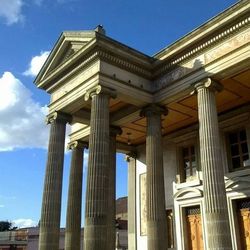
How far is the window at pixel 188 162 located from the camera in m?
18.5

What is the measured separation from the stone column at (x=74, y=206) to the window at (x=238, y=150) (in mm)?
7543

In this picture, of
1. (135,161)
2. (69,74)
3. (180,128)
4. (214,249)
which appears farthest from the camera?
(135,161)

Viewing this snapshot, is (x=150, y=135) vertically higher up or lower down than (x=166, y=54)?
lower down

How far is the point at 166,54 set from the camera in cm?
1509

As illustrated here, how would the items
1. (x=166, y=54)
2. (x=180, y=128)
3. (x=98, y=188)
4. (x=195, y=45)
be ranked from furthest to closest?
(x=180, y=128), (x=166, y=54), (x=195, y=45), (x=98, y=188)

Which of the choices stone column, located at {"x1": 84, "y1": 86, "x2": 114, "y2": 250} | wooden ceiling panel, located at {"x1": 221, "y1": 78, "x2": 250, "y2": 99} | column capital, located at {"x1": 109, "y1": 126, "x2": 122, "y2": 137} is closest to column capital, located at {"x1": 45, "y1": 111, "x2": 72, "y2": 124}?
column capital, located at {"x1": 109, "y1": 126, "x2": 122, "y2": 137}

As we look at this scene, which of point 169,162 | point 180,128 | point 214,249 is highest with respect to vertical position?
point 180,128

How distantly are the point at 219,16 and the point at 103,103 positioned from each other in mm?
5303

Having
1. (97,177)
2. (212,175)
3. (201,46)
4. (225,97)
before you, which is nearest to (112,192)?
(97,177)

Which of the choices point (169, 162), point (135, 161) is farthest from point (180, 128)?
point (135, 161)

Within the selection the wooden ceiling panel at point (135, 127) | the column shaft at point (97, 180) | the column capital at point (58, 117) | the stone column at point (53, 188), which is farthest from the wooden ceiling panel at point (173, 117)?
the stone column at point (53, 188)

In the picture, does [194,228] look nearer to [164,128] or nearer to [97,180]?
[164,128]

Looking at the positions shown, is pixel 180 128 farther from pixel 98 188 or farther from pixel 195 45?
pixel 98 188

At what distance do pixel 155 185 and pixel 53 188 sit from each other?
4286mm
